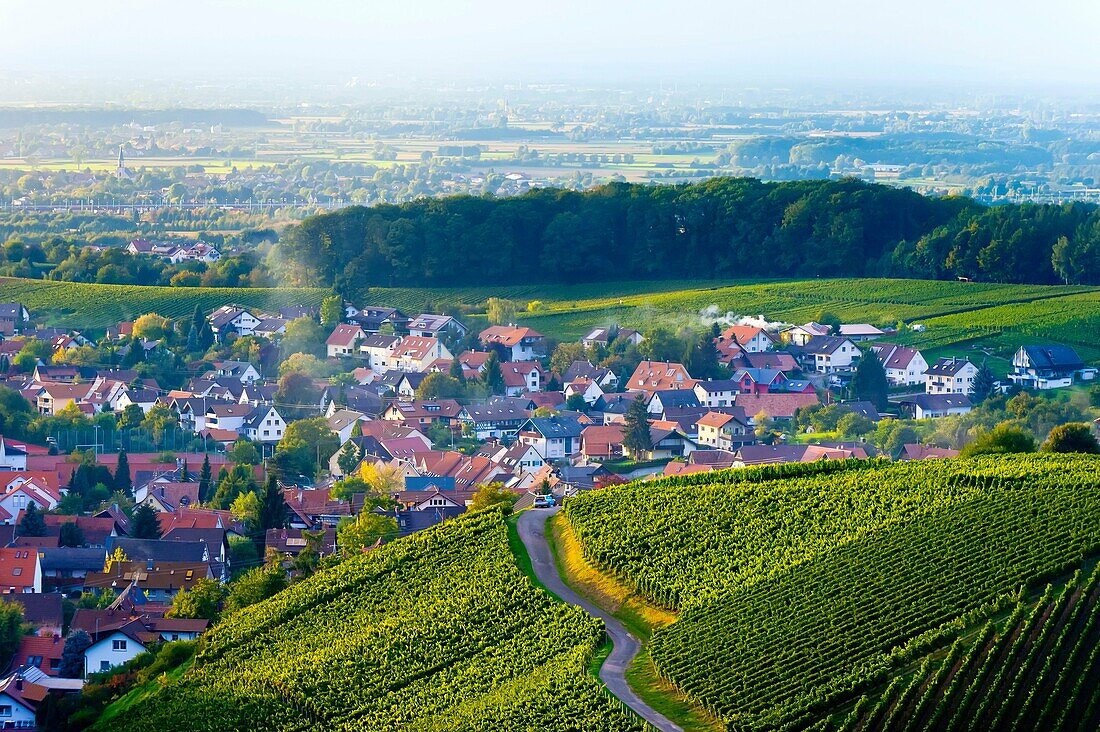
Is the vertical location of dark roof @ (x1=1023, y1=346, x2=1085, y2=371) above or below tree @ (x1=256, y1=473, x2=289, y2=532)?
above

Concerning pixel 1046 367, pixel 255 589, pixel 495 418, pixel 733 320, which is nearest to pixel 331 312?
pixel 733 320

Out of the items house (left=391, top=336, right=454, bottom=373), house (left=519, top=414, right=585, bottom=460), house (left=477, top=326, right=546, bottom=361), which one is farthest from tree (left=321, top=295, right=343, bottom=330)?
house (left=519, top=414, right=585, bottom=460)

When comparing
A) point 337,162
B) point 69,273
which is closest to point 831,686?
point 69,273

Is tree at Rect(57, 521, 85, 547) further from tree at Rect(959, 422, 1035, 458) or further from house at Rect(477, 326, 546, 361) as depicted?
house at Rect(477, 326, 546, 361)

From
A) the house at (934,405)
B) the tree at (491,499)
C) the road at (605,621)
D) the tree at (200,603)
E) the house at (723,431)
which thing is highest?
the road at (605,621)

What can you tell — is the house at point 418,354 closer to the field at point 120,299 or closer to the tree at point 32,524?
the field at point 120,299

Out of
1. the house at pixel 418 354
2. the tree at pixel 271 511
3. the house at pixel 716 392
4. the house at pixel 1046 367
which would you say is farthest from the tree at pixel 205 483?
the house at pixel 1046 367

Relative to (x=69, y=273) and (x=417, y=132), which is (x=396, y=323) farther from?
(x=417, y=132)
